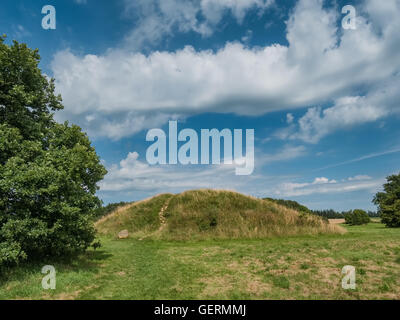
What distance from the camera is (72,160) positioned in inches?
497

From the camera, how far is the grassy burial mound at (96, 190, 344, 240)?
1147 inches

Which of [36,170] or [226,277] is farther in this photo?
[226,277]

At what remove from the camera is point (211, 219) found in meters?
32.3

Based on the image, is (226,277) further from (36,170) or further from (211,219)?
(211,219)

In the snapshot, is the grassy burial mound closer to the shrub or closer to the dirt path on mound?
the dirt path on mound

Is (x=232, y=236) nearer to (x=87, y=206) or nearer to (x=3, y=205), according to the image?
(x=87, y=206)

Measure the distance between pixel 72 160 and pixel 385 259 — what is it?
17.4 m

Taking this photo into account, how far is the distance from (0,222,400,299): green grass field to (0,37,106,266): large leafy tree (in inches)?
63.0

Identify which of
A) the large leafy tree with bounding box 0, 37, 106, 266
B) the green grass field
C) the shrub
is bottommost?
the shrub

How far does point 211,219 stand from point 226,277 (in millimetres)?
19990

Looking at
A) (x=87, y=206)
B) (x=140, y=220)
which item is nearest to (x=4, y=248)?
(x=87, y=206)

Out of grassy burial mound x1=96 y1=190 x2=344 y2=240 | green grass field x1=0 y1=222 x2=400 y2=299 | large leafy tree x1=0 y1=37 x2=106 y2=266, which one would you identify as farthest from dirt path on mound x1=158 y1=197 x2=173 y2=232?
large leafy tree x1=0 y1=37 x2=106 y2=266

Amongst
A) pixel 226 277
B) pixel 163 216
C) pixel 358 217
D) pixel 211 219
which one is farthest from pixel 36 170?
pixel 358 217
